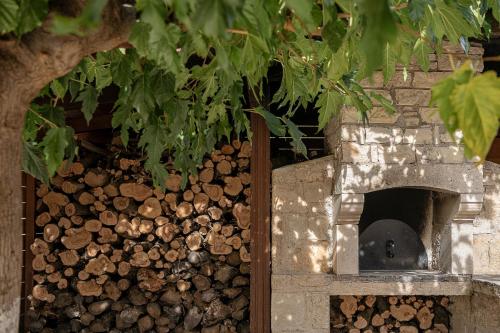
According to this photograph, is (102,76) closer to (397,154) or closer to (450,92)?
(450,92)

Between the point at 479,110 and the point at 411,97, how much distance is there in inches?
143

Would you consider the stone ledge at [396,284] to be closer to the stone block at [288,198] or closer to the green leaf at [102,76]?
the stone block at [288,198]

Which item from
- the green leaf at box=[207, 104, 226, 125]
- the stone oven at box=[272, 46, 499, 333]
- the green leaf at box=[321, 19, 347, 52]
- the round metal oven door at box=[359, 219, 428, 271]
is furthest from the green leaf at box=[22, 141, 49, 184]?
the round metal oven door at box=[359, 219, 428, 271]

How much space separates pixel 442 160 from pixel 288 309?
5.30 feet

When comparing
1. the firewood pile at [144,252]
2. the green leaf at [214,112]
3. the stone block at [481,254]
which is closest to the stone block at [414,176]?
the stone block at [481,254]

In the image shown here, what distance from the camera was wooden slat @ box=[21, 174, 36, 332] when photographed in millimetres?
4789

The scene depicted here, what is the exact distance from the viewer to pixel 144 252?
479 centimetres

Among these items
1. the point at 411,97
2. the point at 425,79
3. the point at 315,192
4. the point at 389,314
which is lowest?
the point at 389,314

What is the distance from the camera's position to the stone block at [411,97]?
14.7ft

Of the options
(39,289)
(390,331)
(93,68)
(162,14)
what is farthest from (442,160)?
(162,14)

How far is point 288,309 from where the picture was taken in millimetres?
4516

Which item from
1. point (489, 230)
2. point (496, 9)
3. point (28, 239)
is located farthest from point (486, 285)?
point (28, 239)

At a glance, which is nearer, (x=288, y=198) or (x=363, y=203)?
(x=363, y=203)

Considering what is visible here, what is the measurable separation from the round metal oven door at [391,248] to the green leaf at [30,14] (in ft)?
14.2
